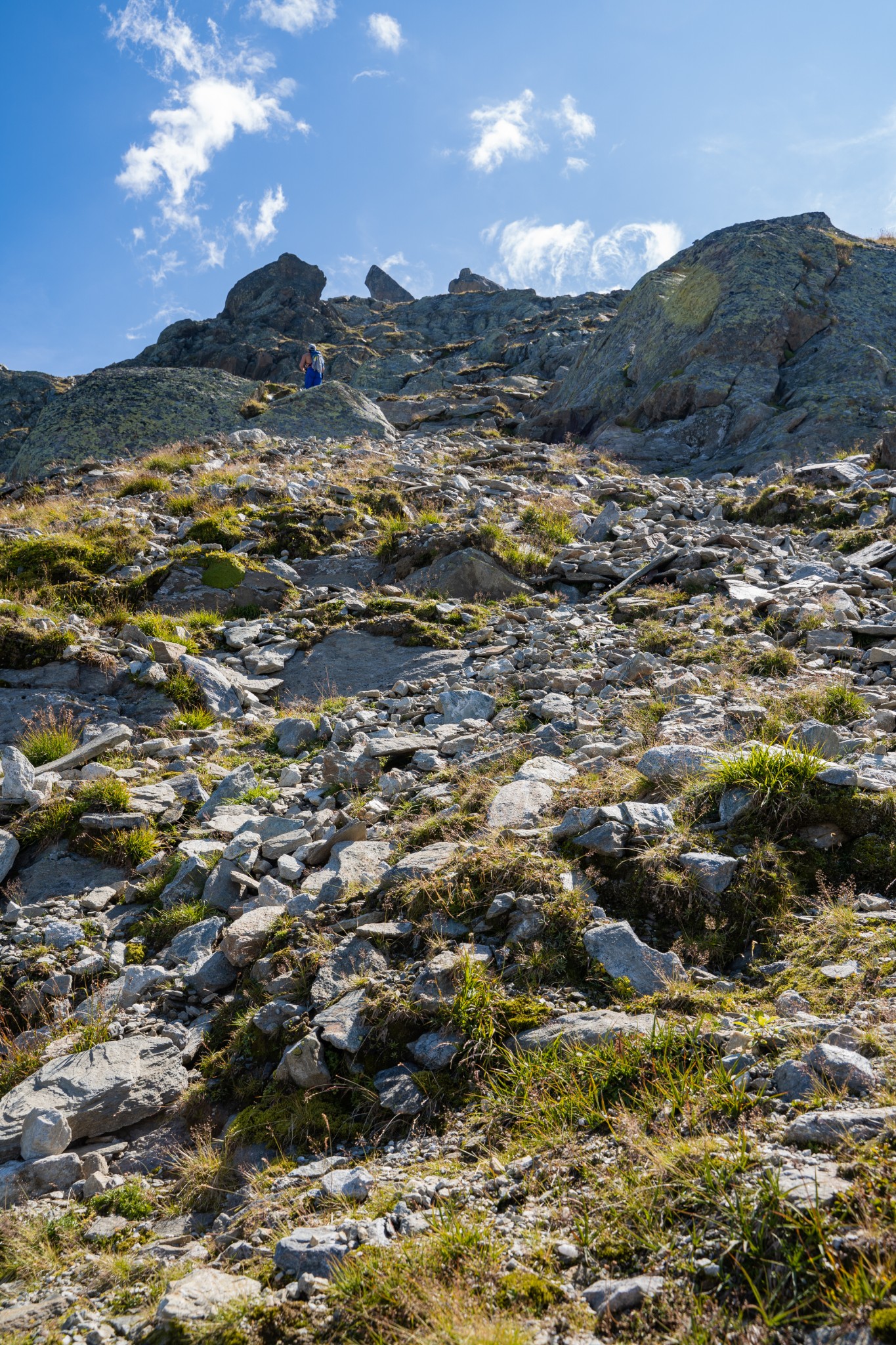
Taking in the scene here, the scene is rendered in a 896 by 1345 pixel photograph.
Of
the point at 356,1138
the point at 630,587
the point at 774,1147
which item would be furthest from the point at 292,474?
the point at 774,1147

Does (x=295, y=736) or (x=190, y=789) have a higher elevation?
(x=295, y=736)

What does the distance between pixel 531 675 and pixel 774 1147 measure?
633 centimetres

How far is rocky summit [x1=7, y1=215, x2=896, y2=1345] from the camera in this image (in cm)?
262

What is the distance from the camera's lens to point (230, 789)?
23.9ft

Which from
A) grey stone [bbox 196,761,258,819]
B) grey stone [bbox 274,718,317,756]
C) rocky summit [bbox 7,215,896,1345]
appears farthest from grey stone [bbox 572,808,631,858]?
grey stone [bbox 274,718,317,756]

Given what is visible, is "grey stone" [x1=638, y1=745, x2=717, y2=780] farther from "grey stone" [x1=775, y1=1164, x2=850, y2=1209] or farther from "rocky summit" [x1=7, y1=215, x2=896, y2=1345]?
"grey stone" [x1=775, y1=1164, x2=850, y2=1209]

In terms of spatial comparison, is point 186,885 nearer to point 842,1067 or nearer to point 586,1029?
point 586,1029

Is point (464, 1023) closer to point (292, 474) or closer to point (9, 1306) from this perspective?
point (9, 1306)

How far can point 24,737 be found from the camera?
8047 millimetres

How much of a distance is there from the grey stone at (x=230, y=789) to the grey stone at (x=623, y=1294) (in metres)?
5.41

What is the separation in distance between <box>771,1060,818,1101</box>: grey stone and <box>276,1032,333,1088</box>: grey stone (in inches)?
89.7

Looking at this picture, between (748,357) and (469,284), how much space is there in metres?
86.3

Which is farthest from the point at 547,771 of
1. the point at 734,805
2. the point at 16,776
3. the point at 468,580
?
the point at 468,580

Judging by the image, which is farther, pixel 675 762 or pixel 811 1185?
pixel 675 762
